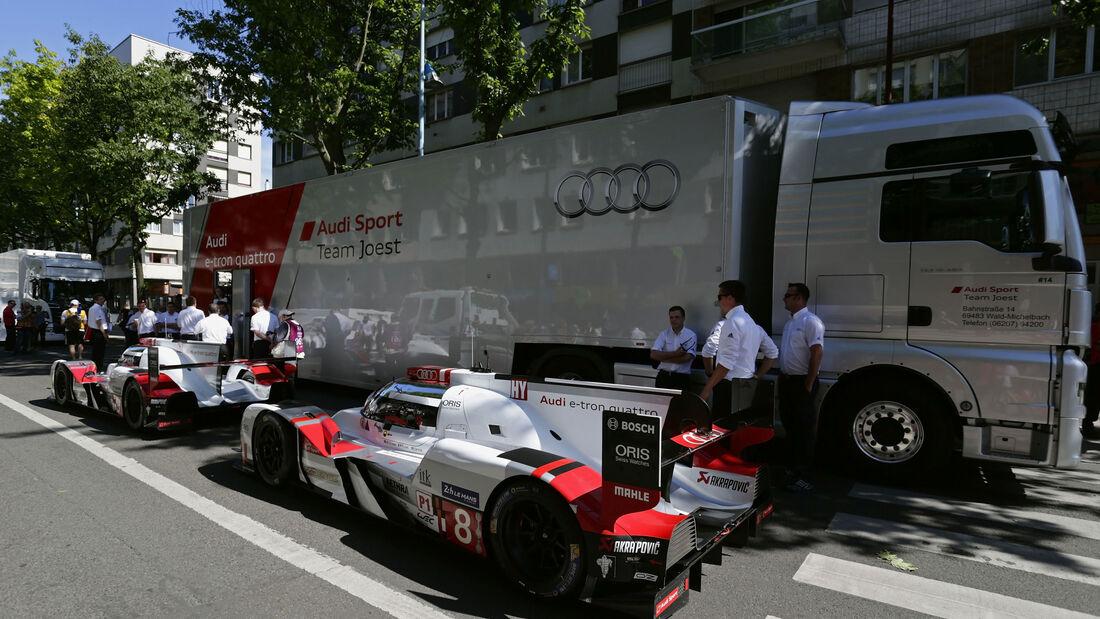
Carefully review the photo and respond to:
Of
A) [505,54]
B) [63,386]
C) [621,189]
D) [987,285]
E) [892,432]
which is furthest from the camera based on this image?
[505,54]

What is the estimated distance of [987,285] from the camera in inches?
187

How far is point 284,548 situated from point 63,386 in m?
7.09

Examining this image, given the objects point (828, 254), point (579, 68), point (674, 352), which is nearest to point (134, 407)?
point (674, 352)

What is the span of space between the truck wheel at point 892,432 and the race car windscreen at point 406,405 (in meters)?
3.65

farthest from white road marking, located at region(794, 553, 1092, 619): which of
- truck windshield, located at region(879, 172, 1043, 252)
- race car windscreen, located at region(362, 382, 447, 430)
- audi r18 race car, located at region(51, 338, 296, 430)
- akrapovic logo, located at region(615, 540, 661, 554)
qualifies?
audi r18 race car, located at region(51, 338, 296, 430)

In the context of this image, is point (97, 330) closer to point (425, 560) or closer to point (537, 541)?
point (425, 560)

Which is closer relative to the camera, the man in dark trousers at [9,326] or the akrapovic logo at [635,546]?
the akrapovic logo at [635,546]

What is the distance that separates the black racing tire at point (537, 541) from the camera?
2.89 m

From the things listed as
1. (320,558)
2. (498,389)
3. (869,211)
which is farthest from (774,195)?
(320,558)

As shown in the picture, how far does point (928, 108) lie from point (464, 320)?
17.5ft

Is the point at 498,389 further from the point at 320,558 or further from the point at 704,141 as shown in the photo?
the point at 704,141

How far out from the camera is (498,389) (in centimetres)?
416

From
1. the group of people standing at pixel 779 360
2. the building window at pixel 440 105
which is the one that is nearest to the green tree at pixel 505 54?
the group of people standing at pixel 779 360

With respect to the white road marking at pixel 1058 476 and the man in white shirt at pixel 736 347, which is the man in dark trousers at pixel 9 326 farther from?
the white road marking at pixel 1058 476
